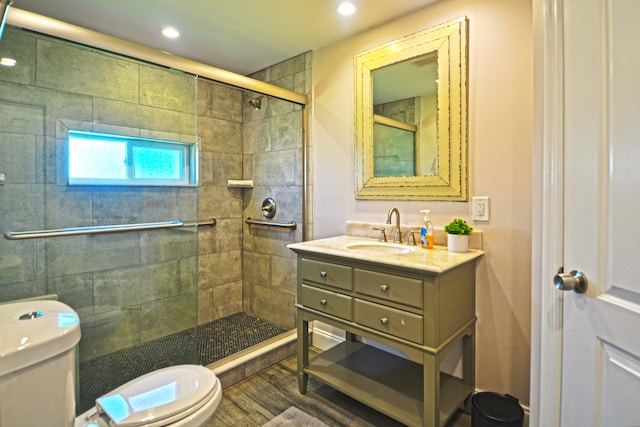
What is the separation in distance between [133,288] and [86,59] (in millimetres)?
1365

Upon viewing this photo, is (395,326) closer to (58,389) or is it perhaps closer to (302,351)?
(302,351)

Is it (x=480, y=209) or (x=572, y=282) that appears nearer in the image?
Result: (x=572, y=282)

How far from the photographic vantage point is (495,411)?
1527 millimetres

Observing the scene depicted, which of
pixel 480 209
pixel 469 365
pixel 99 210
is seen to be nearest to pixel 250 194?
pixel 99 210

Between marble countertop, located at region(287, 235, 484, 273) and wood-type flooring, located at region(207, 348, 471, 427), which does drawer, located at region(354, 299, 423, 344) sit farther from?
wood-type flooring, located at region(207, 348, 471, 427)

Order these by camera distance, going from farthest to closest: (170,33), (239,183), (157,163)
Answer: (239,183) → (157,163) → (170,33)

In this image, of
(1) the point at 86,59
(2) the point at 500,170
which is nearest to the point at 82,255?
(1) the point at 86,59

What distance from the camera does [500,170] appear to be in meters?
1.69

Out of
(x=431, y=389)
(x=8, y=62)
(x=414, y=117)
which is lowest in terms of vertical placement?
(x=431, y=389)

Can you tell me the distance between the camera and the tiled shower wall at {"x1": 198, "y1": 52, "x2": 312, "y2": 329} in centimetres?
276

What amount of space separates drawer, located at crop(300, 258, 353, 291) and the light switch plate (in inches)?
28.9

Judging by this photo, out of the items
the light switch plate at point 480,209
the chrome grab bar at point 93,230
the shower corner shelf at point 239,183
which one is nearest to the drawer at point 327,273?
the light switch plate at point 480,209

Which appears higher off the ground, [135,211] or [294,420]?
[135,211]

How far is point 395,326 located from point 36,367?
1.30m
